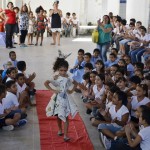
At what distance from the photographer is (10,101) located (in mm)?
5027

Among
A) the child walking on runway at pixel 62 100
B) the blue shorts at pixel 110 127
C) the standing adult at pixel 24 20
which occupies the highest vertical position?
the standing adult at pixel 24 20

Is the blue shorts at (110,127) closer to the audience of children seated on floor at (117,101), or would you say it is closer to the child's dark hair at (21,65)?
the audience of children seated on floor at (117,101)

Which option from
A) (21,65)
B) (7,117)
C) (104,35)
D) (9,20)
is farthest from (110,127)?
(9,20)

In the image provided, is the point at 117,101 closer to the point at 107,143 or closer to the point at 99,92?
the point at 107,143

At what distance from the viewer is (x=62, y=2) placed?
18.7m

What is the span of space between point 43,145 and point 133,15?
7768mm

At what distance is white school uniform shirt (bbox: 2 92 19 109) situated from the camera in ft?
16.4

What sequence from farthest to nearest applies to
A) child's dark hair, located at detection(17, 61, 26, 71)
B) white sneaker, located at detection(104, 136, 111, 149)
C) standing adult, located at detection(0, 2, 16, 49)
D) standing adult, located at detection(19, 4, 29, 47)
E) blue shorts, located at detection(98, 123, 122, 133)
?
standing adult, located at detection(19, 4, 29, 47), standing adult, located at detection(0, 2, 16, 49), child's dark hair, located at detection(17, 61, 26, 71), blue shorts, located at detection(98, 123, 122, 133), white sneaker, located at detection(104, 136, 111, 149)

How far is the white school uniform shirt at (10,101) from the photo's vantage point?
4996 mm

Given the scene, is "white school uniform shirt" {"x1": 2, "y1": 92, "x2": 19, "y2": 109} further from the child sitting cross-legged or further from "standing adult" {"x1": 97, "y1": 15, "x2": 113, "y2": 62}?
"standing adult" {"x1": 97, "y1": 15, "x2": 113, "y2": 62}

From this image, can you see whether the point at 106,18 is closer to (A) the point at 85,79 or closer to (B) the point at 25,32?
(A) the point at 85,79

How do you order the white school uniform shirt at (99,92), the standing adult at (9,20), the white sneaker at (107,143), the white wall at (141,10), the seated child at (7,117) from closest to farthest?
the white sneaker at (107,143) → the seated child at (7,117) → the white school uniform shirt at (99,92) → the white wall at (141,10) → the standing adult at (9,20)

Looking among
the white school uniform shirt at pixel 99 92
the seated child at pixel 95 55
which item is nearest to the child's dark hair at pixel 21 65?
the white school uniform shirt at pixel 99 92

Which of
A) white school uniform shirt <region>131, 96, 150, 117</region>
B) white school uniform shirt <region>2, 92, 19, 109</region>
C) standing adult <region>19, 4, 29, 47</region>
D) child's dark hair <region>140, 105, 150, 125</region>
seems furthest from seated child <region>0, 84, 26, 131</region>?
standing adult <region>19, 4, 29, 47</region>
